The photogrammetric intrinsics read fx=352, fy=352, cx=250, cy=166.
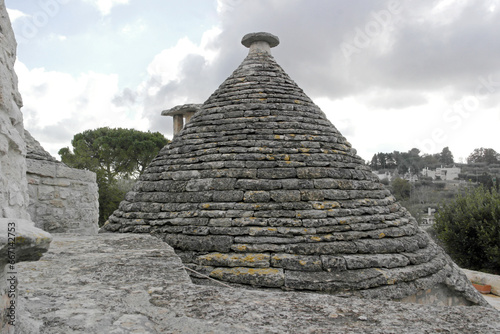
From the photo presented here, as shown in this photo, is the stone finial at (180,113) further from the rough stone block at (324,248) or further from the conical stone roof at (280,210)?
the rough stone block at (324,248)

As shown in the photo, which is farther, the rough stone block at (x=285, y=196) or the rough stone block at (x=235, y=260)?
the rough stone block at (x=285, y=196)

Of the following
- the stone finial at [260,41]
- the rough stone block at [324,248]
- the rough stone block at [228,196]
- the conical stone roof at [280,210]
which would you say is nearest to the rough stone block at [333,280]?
the conical stone roof at [280,210]

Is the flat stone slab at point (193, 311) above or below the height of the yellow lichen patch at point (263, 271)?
above

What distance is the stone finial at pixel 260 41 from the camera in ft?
18.7

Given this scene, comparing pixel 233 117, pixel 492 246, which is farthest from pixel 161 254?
pixel 492 246

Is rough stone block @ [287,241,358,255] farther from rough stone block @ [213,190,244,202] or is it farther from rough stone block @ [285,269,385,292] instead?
rough stone block @ [213,190,244,202]

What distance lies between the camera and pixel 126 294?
157 cm

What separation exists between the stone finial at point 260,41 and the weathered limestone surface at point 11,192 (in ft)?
15.5

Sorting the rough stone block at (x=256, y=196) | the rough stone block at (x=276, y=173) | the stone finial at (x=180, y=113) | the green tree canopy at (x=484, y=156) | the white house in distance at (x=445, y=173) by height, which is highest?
the green tree canopy at (x=484, y=156)

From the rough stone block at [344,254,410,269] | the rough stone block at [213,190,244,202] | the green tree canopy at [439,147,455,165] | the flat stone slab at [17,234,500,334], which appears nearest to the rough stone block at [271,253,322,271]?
the rough stone block at [344,254,410,269]

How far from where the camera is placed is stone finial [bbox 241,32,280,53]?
570 cm

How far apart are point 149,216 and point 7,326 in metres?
3.31

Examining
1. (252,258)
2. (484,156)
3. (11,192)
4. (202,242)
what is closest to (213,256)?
(202,242)

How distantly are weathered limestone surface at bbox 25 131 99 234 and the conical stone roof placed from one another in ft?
1.63
